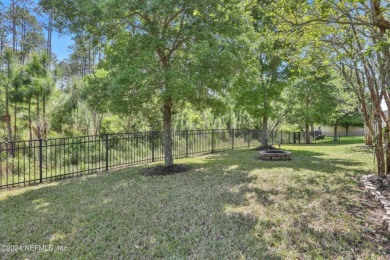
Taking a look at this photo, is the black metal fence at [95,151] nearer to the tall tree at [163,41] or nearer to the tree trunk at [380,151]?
the tall tree at [163,41]

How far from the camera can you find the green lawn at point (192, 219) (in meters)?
2.93

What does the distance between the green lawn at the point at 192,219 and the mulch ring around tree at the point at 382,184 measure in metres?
0.38

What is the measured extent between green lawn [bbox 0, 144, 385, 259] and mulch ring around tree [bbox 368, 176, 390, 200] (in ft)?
1.26

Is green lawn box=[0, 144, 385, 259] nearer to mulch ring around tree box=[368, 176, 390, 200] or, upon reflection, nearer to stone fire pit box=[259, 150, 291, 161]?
mulch ring around tree box=[368, 176, 390, 200]

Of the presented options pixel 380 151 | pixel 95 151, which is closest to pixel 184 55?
pixel 95 151

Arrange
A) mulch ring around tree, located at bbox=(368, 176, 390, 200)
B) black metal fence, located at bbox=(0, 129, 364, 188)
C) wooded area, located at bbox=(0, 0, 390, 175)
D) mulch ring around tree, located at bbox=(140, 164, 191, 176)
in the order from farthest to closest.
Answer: mulch ring around tree, located at bbox=(140, 164, 191, 176) → black metal fence, located at bbox=(0, 129, 364, 188) → wooded area, located at bbox=(0, 0, 390, 175) → mulch ring around tree, located at bbox=(368, 176, 390, 200)

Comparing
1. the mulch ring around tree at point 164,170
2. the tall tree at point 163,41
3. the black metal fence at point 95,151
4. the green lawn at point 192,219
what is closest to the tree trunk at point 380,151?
the green lawn at point 192,219

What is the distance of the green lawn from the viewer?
9.62 ft

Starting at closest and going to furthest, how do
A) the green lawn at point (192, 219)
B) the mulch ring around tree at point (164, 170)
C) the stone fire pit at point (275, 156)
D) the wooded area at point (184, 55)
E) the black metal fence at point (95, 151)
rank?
1. the green lawn at point (192, 219)
2. the wooded area at point (184, 55)
3. the black metal fence at point (95, 151)
4. the mulch ring around tree at point (164, 170)
5. the stone fire pit at point (275, 156)

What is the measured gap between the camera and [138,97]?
6.69m

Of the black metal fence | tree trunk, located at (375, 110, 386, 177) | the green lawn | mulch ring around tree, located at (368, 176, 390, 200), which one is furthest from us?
the black metal fence

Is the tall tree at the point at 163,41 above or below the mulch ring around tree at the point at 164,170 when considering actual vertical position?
above

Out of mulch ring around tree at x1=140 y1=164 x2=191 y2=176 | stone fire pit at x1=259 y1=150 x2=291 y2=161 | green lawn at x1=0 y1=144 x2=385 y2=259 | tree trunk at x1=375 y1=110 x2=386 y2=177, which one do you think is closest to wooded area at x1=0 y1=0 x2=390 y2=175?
tree trunk at x1=375 y1=110 x2=386 y2=177

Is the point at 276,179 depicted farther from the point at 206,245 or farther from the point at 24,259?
the point at 24,259
